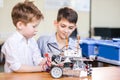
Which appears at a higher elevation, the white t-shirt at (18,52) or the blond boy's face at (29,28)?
the blond boy's face at (29,28)

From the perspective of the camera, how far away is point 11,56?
1.30m

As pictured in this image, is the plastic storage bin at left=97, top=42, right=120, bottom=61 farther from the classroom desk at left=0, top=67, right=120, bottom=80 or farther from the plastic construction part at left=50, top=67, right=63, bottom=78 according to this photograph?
the plastic construction part at left=50, top=67, right=63, bottom=78

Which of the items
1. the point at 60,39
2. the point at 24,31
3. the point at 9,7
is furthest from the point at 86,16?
the point at 24,31

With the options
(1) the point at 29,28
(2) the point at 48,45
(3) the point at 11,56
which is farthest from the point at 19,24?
(2) the point at 48,45

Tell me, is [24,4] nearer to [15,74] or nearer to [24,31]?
[24,31]

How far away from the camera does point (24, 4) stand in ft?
4.66

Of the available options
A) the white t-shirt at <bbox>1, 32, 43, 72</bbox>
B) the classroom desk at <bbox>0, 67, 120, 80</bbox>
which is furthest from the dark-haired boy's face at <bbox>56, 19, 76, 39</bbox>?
the classroom desk at <bbox>0, 67, 120, 80</bbox>

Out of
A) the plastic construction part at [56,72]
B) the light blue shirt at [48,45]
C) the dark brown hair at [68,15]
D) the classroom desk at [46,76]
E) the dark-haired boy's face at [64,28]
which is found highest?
the dark brown hair at [68,15]

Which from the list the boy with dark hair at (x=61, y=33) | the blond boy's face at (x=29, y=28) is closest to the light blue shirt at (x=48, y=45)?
the boy with dark hair at (x=61, y=33)

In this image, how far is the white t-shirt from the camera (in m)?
1.30

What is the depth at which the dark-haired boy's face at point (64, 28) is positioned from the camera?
5.08 feet

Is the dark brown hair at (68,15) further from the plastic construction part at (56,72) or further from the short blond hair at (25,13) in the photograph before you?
the plastic construction part at (56,72)

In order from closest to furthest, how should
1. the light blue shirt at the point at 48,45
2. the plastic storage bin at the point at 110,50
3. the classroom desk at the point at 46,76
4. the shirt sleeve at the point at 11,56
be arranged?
the classroom desk at the point at 46,76, the shirt sleeve at the point at 11,56, the light blue shirt at the point at 48,45, the plastic storage bin at the point at 110,50

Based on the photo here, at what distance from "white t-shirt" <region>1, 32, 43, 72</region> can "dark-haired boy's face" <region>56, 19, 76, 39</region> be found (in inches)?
8.5
